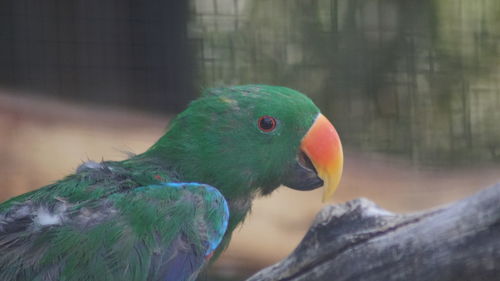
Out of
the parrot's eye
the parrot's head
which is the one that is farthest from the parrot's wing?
the parrot's eye

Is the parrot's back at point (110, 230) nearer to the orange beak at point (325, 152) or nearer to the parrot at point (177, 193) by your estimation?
the parrot at point (177, 193)

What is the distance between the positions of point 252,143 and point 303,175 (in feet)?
0.60

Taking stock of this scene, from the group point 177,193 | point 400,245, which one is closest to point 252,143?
point 177,193

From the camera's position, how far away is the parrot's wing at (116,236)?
1481mm

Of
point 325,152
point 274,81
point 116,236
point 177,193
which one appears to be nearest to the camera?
point 116,236

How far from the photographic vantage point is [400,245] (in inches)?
69.4

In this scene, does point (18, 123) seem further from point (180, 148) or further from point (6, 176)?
point (180, 148)

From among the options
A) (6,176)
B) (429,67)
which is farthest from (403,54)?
(6,176)

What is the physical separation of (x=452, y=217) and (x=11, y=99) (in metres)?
1.80

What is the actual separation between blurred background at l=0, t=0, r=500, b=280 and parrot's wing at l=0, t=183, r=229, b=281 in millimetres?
974

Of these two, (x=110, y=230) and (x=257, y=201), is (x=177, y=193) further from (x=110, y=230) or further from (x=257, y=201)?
(x=257, y=201)

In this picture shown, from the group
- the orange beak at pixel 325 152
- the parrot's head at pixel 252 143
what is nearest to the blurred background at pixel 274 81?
the parrot's head at pixel 252 143

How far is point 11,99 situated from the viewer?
269cm

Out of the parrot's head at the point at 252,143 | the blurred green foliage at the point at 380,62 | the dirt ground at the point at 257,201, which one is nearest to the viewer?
the parrot's head at the point at 252,143
